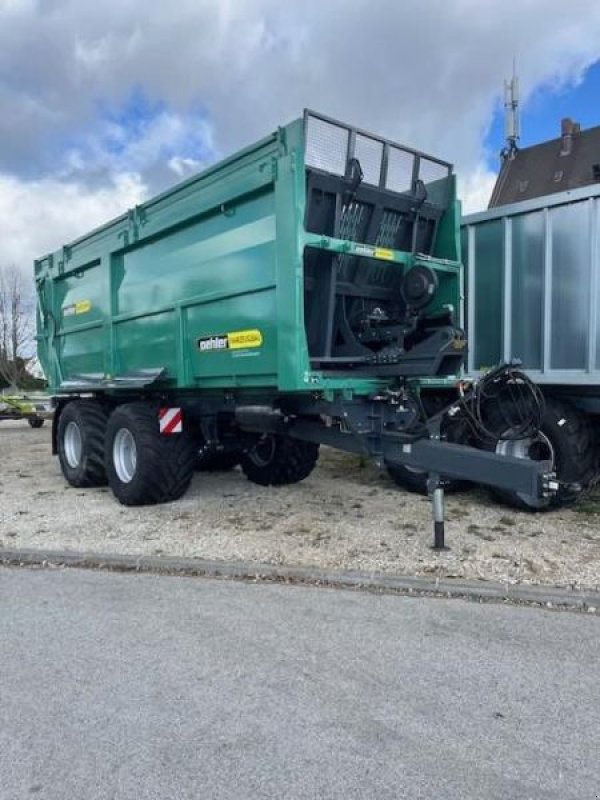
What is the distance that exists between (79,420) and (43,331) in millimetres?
2173

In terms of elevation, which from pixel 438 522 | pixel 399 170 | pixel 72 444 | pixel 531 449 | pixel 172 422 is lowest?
pixel 438 522

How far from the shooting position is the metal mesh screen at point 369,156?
257 inches

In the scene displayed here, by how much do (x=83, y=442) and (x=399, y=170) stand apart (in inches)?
218

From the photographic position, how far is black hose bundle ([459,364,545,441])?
6949mm

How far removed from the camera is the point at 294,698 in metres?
3.54

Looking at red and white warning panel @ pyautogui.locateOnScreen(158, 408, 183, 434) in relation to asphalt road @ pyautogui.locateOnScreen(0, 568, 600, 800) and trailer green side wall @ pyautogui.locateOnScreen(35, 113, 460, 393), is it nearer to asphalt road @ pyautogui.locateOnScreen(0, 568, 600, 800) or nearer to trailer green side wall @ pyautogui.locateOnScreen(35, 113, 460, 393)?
trailer green side wall @ pyautogui.locateOnScreen(35, 113, 460, 393)

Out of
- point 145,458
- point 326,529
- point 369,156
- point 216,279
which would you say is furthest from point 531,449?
point 145,458

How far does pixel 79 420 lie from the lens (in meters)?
9.77

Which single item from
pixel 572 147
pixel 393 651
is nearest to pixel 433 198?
pixel 393 651

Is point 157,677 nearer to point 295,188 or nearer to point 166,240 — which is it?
point 295,188

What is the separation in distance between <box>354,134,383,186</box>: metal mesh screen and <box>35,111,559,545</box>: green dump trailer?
0.02 metres

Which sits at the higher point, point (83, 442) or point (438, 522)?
point (83, 442)

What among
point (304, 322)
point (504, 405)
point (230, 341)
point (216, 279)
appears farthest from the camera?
point (504, 405)

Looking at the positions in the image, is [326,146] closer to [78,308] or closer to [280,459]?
[280,459]
